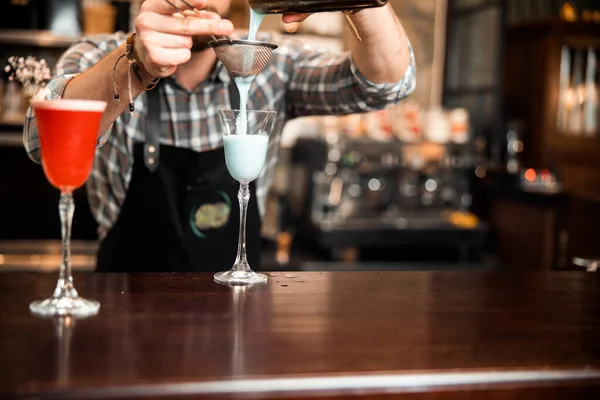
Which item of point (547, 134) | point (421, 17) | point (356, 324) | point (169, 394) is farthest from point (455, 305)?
point (421, 17)

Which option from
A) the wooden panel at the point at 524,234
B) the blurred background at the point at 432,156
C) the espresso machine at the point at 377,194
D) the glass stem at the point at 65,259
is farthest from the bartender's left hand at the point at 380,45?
the wooden panel at the point at 524,234

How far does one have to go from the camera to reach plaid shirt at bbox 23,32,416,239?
1.97 m

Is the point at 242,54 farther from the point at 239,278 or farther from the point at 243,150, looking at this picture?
the point at 239,278

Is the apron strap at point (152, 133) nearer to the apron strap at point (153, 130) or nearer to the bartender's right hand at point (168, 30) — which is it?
the apron strap at point (153, 130)

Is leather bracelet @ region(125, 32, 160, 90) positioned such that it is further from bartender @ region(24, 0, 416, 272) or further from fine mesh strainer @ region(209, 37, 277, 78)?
bartender @ region(24, 0, 416, 272)

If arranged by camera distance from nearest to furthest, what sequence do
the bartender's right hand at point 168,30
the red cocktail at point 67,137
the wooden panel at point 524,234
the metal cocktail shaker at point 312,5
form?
the red cocktail at point 67,137, the bartender's right hand at point 168,30, the metal cocktail shaker at point 312,5, the wooden panel at point 524,234

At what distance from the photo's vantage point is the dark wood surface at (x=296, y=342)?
0.89 m

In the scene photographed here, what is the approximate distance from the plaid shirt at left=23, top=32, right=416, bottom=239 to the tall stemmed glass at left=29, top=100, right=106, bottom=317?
70 centimetres

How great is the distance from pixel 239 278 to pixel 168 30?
0.46 meters

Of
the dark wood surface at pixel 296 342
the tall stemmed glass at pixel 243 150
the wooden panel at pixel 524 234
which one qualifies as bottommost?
the wooden panel at pixel 524 234

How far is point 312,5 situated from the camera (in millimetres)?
1462

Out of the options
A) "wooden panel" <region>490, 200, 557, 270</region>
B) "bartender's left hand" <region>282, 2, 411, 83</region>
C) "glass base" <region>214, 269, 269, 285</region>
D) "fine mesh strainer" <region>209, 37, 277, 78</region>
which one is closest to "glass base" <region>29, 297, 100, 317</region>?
"glass base" <region>214, 269, 269, 285</region>

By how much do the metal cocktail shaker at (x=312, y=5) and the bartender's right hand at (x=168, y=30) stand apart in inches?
6.1

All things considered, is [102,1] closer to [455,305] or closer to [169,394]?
[455,305]
